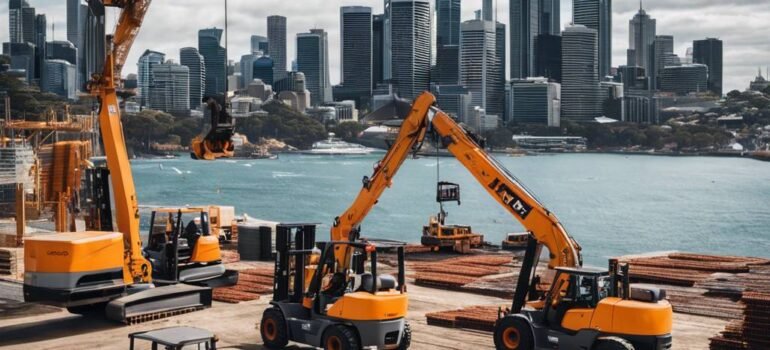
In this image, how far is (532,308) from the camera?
18.3m

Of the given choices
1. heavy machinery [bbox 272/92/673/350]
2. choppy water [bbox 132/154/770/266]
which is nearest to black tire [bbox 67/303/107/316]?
heavy machinery [bbox 272/92/673/350]

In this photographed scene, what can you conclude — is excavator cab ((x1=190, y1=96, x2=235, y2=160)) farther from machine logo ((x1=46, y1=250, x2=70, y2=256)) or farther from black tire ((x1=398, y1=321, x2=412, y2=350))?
black tire ((x1=398, y1=321, x2=412, y2=350))

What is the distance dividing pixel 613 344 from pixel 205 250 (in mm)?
12396

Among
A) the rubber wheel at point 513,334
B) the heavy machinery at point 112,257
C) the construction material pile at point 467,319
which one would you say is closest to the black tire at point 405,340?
the rubber wheel at point 513,334

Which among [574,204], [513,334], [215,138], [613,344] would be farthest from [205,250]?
[574,204]

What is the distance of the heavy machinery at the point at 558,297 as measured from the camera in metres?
16.1

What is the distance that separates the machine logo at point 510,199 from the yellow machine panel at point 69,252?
8.54 metres

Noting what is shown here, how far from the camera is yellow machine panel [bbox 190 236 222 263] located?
2459 cm

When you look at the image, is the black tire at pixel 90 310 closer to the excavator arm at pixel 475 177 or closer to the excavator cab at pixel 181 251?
the excavator cab at pixel 181 251

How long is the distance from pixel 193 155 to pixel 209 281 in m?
5.14

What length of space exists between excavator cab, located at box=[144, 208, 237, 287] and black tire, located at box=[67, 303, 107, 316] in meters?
1.62

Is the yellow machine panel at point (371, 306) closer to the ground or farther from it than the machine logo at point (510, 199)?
closer to the ground

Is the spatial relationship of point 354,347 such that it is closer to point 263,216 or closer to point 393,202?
point 263,216

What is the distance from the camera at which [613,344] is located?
15953 mm
